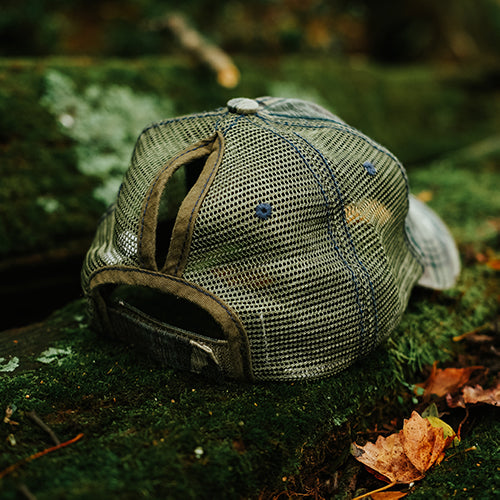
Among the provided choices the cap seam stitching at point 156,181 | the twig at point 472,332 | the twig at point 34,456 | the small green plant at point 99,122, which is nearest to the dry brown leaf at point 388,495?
the twig at point 472,332

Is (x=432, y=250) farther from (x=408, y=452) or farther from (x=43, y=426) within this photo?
(x=43, y=426)

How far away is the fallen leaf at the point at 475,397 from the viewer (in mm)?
2041

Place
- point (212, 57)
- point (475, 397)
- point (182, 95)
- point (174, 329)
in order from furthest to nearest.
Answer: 1. point (212, 57)
2. point (182, 95)
3. point (475, 397)
4. point (174, 329)

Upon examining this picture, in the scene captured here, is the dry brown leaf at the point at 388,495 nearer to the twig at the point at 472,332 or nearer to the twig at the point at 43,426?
the twig at the point at 472,332

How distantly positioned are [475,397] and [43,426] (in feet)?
5.87

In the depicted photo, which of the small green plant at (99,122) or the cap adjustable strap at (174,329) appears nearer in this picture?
the cap adjustable strap at (174,329)

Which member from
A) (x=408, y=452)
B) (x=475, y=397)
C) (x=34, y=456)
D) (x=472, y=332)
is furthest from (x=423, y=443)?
(x=34, y=456)

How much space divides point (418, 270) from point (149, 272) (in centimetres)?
146

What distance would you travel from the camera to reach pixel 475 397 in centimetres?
208

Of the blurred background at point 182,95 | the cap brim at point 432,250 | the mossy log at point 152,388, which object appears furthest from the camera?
the blurred background at point 182,95

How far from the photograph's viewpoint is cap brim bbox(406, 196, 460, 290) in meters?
2.62

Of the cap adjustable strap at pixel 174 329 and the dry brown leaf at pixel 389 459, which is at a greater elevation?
the cap adjustable strap at pixel 174 329

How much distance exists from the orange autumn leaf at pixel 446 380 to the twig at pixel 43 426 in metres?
1.63

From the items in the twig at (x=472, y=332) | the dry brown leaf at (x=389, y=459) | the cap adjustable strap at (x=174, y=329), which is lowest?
the dry brown leaf at (x=389, y=459)
